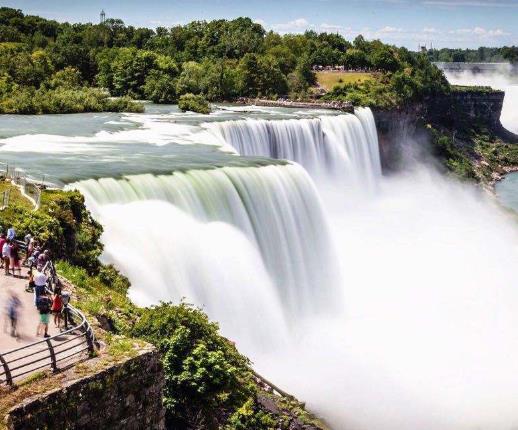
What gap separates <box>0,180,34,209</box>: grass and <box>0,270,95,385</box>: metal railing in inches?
406

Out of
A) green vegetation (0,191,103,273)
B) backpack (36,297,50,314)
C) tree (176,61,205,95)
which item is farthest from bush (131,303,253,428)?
tree (176,61,205,95)

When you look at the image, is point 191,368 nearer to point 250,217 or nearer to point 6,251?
point 6,251

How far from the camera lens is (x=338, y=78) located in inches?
3551

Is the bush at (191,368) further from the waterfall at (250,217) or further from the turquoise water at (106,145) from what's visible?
the turquoise water at (106,145)

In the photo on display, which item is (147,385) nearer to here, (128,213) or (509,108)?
(128,213)

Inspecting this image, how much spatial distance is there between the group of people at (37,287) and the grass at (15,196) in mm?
4099

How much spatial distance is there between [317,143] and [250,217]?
25215 mm

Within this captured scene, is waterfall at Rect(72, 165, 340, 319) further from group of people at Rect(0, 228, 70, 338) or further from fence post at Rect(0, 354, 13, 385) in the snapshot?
fence post at Rect(0, 354, 13, 385)

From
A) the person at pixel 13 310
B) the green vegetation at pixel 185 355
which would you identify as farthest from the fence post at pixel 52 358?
the person at pixel 13 310

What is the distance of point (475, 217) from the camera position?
2381 inches

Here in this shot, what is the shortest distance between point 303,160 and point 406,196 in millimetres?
15035

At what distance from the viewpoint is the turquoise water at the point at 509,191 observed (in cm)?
6844

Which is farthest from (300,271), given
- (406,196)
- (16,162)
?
(406,196)

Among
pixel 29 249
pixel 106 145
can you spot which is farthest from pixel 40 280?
pixel 106 145
